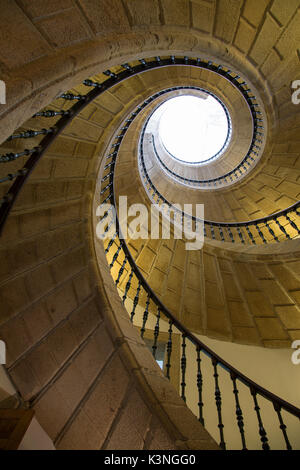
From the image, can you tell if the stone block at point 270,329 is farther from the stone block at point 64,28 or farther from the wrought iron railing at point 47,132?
the stone block at point 64,28

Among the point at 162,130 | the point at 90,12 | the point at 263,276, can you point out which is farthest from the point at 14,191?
the point at 162,130


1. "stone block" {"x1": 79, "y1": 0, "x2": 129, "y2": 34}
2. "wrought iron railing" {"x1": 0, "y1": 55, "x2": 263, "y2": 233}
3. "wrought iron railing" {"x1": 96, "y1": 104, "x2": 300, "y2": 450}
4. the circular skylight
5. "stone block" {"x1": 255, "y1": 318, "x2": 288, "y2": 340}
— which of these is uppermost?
the circular skylight

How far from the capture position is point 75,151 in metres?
3.48

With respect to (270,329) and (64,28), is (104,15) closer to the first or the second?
(64,28)

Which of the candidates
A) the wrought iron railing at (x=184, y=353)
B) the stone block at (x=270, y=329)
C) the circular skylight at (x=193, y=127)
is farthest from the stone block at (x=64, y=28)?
the circular skylight at (x=193, y=127)

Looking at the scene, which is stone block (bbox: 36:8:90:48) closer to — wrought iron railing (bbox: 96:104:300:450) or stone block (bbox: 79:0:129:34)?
stone block (bbox: 79:0:129:34)

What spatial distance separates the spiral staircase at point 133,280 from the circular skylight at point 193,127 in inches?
234

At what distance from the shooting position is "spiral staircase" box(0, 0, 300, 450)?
7.00 feet

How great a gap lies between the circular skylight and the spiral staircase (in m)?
5.93

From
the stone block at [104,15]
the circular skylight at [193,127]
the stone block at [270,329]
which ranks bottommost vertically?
the stone block at [270,329]

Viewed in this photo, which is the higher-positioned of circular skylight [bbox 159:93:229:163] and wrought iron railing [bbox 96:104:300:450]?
circular skylight [bbox 159:93:229:163]

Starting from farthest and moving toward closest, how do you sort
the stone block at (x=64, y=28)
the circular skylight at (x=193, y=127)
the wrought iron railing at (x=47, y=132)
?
1. the circular skylight at (x=193, y=127)
2. the wrought iron railing at (x=47, y=132)
3. the stone block at (x=64, y=28)

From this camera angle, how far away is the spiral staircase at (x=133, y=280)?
7.00ft

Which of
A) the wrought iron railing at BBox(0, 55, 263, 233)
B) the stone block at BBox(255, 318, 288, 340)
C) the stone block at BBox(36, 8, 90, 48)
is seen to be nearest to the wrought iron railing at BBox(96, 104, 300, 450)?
the stone block at BBox(255, 318, 288, 340)
